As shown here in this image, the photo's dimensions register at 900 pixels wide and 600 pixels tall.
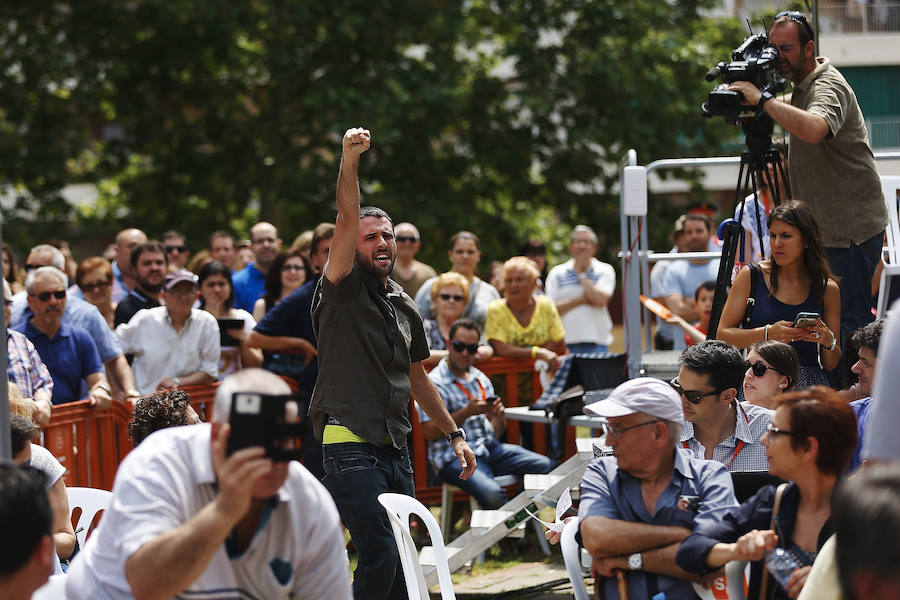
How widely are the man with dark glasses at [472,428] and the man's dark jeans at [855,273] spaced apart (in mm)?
2569

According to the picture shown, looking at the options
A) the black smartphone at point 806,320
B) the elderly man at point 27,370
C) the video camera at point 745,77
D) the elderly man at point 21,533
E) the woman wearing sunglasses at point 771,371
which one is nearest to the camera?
the elderly man at point 21,533

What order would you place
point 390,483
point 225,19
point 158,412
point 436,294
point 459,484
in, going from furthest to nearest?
point 225,19 → point 436,294 → point 459,484 → point 390,483 → point 158,412

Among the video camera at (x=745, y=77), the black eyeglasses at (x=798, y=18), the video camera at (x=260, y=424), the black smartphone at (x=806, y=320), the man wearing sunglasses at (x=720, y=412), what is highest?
the black eyeglasses at (x=798, y=18)

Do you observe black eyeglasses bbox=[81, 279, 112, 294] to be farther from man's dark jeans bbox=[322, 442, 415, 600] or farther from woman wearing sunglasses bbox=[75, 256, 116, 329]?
man's dark jeans bbox=[322, 442, 415, 600]

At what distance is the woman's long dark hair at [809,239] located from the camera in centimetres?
557

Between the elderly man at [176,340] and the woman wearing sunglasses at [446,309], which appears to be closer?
the elderly man at [176,340]

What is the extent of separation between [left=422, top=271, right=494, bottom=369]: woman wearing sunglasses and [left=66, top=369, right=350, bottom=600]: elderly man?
5498 millimetres

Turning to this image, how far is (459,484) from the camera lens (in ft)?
25.7

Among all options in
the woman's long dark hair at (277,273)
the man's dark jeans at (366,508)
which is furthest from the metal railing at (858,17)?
the man's dark jeans at (366,508)

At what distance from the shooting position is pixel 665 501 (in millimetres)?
3893

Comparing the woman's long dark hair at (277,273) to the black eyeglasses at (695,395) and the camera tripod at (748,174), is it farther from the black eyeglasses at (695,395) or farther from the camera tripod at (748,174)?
the black eyeglasses at (695,395)

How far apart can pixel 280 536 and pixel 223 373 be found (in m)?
5.38

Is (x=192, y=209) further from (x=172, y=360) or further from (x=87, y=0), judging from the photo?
(x=172, y=360)

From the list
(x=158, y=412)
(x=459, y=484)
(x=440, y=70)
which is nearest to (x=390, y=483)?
(x=158, y=412)
